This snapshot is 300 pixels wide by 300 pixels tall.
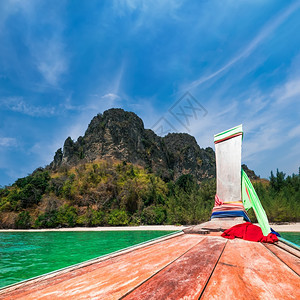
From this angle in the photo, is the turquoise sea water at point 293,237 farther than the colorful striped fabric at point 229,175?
Yes

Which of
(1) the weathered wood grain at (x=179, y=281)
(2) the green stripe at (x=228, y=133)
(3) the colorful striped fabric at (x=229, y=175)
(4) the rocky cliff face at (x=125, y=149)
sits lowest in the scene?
(1) the weathered wood grain at (x=179, y=281)

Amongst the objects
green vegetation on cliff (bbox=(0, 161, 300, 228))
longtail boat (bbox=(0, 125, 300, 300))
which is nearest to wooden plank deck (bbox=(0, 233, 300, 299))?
longtail boat (bbox=(0, 125, 300, 300))

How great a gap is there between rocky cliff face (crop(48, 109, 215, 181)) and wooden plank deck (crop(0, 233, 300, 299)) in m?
25.8

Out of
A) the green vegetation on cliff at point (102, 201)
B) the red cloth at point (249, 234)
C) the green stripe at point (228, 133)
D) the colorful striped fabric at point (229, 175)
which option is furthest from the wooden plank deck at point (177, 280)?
the green vegetation on cliff at point (102, 201)

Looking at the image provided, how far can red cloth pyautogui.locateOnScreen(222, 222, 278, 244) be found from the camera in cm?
197

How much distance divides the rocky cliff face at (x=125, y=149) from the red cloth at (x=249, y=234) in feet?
81.0

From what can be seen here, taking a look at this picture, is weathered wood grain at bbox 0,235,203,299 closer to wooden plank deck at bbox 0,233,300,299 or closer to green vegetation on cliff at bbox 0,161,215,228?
wooden plank deck at bbox 0,233,300,299

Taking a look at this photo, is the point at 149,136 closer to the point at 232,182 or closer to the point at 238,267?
the point at 232,182

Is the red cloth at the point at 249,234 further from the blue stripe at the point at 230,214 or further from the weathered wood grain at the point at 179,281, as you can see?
the blue stripe at the point at 230,214

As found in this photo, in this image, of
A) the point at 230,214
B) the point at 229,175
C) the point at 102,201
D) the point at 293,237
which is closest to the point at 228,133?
the point at 229,175

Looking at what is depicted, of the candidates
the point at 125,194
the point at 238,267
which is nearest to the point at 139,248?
the point at 238,267

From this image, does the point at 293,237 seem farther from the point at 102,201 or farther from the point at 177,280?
the point at 102,201

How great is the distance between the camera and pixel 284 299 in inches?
27.5

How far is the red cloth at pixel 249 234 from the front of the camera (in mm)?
1972
